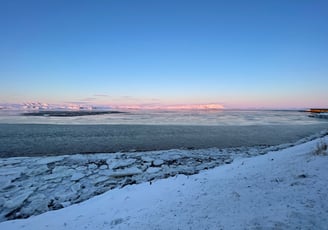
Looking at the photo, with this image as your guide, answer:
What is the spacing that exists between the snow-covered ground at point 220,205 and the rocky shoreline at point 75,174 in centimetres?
86

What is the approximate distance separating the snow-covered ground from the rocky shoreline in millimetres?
863

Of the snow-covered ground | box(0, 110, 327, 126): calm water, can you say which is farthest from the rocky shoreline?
box(0, 110, 327, 126): calm water

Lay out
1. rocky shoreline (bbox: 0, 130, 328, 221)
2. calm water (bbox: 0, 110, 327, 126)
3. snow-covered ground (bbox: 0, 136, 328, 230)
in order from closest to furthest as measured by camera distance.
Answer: snow-covered ground (bbox: 0, 136, 328, 230)
rocky shoreline (bbox: 0, 130, 328, 221)
calm water (bbox: 0, 110, 327, 126)

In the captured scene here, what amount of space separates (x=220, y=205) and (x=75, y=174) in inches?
226

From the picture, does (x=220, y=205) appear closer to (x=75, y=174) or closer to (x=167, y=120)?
(x=75, y=174)

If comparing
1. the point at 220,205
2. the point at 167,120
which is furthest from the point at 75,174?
the point at 167,120

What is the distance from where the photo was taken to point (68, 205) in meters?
4.96

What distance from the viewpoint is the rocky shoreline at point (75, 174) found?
5148 millimetres

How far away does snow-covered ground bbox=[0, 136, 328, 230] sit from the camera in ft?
9.12

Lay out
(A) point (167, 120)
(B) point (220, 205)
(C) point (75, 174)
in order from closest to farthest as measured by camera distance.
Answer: (B) point (220, 205) < (C) point (75, 174) < (A) point (167, 120)

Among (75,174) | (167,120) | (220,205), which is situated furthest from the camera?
(167,120)

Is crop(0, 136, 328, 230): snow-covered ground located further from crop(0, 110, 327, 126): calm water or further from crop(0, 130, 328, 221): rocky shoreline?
crop(0, 110, 327, 126): calm water

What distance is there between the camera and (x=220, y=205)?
11.0 feet

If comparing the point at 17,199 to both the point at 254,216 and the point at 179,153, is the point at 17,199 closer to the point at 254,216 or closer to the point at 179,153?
the point at 254,216
